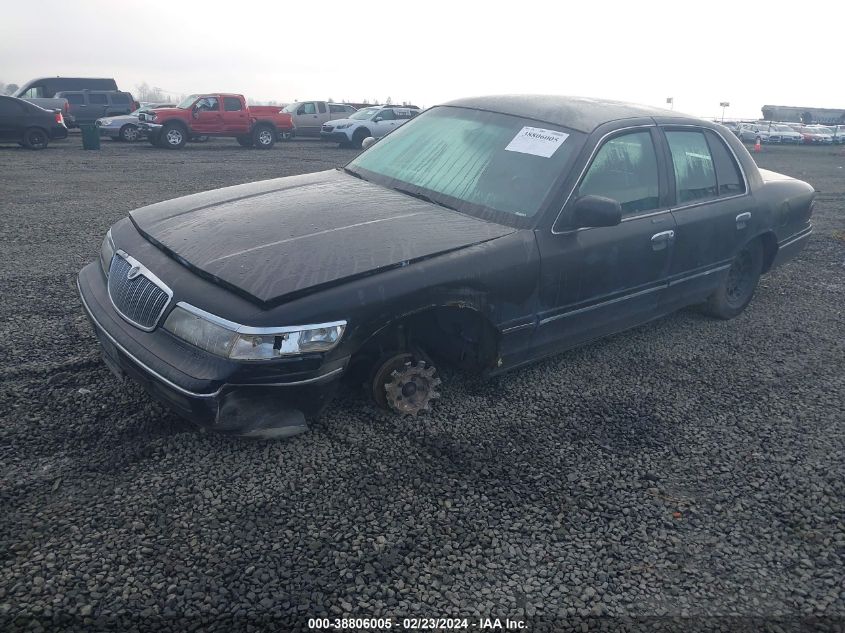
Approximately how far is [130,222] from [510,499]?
260cm

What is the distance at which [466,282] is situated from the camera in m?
3.09

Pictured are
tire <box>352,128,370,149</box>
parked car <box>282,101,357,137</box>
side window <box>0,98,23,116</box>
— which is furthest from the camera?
parked car <box>282,101,357,137</box>

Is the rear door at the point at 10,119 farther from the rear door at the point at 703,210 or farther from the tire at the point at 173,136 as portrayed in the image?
the rear door at the point at 703,210

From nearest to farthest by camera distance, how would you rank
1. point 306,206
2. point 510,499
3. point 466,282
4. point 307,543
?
point 307,543 < point 510,499 < point 466,282 < point 306,206

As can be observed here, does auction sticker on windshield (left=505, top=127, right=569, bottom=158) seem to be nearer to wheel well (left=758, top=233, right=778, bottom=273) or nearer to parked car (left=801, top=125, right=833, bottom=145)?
wheel well (left=758, top=233, right=778, bottom=273)

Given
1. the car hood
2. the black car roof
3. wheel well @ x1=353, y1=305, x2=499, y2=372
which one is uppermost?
the black car roof

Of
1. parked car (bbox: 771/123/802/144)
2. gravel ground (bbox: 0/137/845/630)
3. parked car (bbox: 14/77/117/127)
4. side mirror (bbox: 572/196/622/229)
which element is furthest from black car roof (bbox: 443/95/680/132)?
parked car (bbox: 771/123/802/144)

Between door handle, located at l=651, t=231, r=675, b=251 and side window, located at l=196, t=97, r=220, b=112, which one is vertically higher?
side window, located at l=196, t=97, r=220, b=112

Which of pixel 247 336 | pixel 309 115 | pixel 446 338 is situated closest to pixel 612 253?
pixel 446 338

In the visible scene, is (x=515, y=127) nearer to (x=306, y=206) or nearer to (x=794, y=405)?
(x=306, y=206)

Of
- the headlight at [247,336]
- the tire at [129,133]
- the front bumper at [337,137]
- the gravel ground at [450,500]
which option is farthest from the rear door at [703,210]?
the tire at [129,133]

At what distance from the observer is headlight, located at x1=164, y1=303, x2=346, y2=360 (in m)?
2.60

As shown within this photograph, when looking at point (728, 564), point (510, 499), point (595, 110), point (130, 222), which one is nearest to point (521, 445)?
point (510, 499)

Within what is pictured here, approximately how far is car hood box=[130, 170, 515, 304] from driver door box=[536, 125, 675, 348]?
1.35 ft
